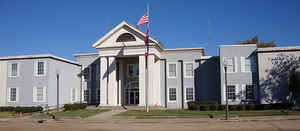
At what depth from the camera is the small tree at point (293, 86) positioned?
26.9 m

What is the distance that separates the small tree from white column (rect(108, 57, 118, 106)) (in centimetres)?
1827

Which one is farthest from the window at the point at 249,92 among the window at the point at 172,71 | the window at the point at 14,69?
the window at the point at 14,69

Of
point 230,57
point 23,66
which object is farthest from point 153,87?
point 23,66

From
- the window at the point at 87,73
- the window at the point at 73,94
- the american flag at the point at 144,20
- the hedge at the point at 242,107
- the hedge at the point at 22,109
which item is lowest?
the hedge at the point at 22,109

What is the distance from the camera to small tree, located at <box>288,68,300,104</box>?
2688cm

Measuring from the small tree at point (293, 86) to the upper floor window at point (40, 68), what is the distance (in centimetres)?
2595

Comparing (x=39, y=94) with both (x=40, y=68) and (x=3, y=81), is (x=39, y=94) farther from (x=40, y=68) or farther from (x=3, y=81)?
(x=3, y=81)

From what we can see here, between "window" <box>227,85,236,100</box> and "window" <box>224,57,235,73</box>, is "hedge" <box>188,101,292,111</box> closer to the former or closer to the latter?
"window" <box>227,85,236,100</box>

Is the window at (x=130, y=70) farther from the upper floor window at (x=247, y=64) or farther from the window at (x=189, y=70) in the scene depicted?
the upper floor window at (x=247, y=64)

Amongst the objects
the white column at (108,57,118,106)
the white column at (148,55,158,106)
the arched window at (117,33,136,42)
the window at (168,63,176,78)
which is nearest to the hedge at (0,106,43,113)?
the white column at (108,57,118,106)

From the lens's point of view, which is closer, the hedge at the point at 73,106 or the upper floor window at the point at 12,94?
the hedge at the point at 73,106

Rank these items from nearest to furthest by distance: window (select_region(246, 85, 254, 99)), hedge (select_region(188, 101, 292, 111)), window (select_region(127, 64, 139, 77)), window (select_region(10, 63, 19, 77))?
hedge (select_region(188, 101, 292, 111)) < window (select_region(246, 85, 254, 99)) < window (select_region(10, 63, 19, 77)) < window (select_region(127, 64, 139, 77))

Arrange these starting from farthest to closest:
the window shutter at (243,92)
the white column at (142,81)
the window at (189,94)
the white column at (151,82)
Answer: the window at (189,94), the white column at (151,82), the white column at (142,81), the window shutter at (243,92)

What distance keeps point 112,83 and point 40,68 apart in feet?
27.8
